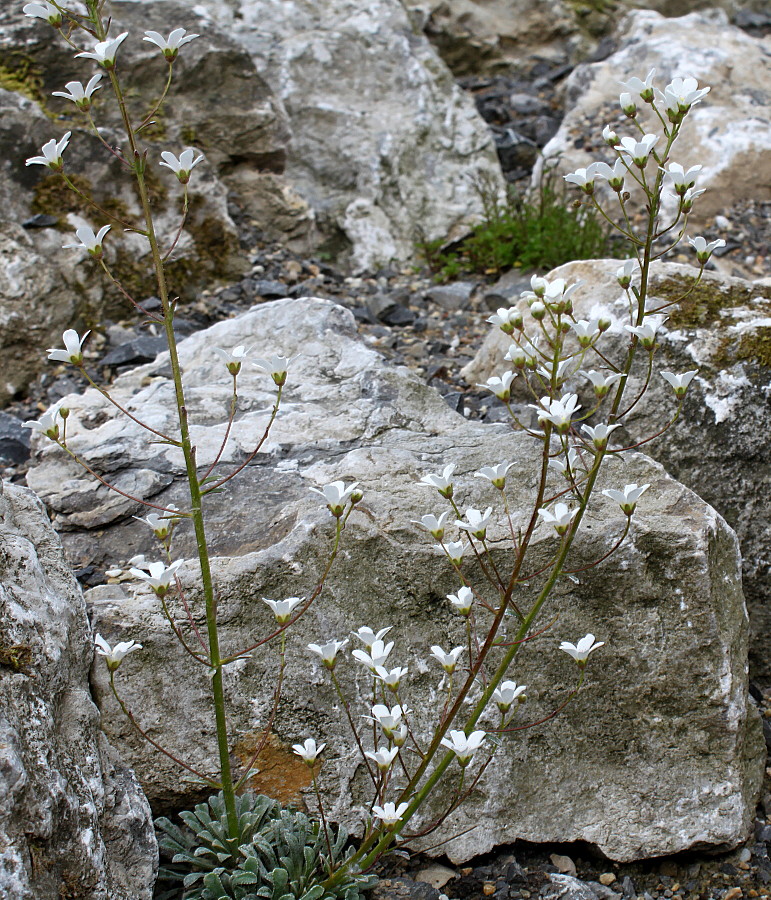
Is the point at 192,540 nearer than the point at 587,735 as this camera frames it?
No

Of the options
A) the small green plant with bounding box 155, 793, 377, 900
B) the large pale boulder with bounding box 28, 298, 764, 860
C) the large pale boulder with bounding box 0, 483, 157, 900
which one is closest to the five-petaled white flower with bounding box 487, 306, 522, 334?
the large pale boulder with bounding box 28, 298, 764, 860

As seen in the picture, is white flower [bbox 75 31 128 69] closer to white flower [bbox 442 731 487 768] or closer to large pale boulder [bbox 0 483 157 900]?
large pale boulder [bbox 0 483 157 900]

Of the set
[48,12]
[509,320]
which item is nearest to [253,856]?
[509,320]

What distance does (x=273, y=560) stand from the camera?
9.52ft

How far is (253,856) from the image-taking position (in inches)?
94.0

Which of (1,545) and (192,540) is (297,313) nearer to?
(192,540)

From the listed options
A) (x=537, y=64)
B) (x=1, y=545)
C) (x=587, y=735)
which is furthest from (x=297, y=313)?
(x=537, y=64)

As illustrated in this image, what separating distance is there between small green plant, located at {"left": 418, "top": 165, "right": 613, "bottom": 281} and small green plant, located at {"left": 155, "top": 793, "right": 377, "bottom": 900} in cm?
412

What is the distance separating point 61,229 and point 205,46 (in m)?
1.80

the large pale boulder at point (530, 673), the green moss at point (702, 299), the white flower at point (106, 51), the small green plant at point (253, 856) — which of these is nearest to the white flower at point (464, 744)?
the small green plant at point (253, 856)

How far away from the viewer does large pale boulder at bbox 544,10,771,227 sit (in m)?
6.18

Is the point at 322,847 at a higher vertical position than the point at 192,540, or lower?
lower

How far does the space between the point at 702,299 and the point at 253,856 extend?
2873 millimetres

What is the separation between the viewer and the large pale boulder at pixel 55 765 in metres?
2.08
